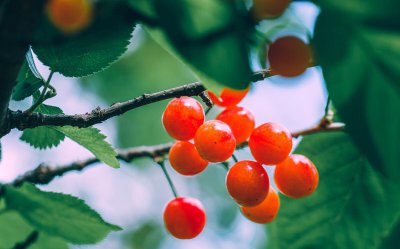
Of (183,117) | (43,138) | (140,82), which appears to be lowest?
(140,82)

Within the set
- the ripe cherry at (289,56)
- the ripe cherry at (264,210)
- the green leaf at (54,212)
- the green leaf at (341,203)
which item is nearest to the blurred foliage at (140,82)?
the green leaf at (341,203)

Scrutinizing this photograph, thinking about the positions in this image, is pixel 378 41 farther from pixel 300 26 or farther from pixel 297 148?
pixel 297 148

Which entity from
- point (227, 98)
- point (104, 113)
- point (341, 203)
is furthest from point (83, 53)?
point (341, 203)

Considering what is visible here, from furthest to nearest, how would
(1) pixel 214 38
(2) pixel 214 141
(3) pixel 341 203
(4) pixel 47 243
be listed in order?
(3) pixel 341 203, (2) pixel 214 141, (4) pixel 47 243, (1) pixel 214 38

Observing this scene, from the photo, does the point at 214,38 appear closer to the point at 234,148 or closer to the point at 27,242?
the point at 27,242

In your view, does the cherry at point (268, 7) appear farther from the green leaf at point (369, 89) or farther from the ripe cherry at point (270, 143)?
the ripe cherry at point (270, 143)

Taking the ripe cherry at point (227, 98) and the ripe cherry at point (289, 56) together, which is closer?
the ripe cherry at point (289, 56)
